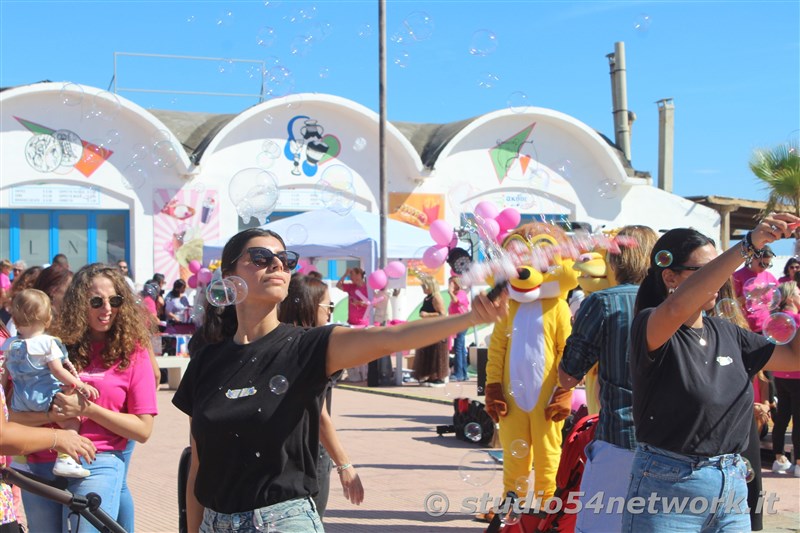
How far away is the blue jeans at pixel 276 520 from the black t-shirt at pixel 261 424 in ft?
0.07

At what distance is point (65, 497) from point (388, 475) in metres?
5.53

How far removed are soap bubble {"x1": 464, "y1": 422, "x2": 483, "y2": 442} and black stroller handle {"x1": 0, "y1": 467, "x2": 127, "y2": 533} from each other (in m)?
6.09

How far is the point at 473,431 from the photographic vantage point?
30.8 ft

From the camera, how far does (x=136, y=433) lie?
4234 millimetres

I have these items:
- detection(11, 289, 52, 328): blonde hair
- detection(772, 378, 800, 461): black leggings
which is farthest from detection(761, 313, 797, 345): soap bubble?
detection(772, 378, 800, 461): black leggings

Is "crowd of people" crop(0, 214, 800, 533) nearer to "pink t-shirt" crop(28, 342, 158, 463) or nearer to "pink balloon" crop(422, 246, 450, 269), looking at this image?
"pink t-shirt" crop(28, 342, 158, 463)

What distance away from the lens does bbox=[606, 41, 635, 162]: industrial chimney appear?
2547cm

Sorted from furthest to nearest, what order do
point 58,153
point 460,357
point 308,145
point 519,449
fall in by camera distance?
point 308,145 → point 58,153 → point 460,357 → point 519,449

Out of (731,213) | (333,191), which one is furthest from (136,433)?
(731,213)

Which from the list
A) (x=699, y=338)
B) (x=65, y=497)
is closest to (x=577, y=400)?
(x=699, y=338)

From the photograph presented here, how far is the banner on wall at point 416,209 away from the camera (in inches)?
847

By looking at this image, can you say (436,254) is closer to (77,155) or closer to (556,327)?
(556,327)

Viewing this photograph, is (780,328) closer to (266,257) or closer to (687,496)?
(687,496)

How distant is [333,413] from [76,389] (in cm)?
860
